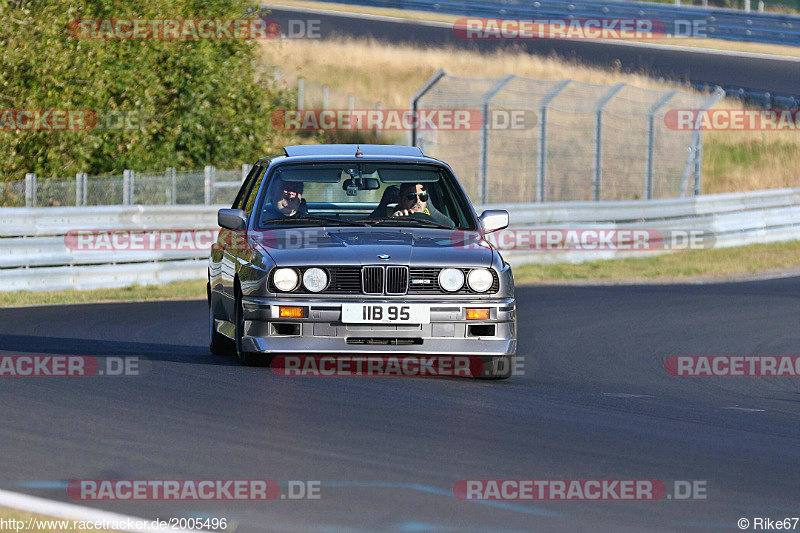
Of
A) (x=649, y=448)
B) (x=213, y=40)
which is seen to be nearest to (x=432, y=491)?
(x=649, y=448)

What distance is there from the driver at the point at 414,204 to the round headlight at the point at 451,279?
1191mm

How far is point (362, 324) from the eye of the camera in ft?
30.0

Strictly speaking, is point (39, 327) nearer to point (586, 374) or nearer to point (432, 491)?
point (586, 374)

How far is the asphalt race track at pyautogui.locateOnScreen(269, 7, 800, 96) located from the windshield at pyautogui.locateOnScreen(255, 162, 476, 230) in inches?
1064

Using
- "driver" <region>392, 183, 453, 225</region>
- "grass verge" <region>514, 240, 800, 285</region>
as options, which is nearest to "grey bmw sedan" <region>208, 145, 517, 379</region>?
"driver" <region>392, 183, 453, 225</region>

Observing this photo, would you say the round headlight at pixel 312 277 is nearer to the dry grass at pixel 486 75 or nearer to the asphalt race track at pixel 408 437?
the asphalt race track at pixel 408 437

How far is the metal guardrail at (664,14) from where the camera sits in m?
40.5

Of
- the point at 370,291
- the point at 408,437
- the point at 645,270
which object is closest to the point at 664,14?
the point at 645,270

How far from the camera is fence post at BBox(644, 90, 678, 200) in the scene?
25500 millimetres
